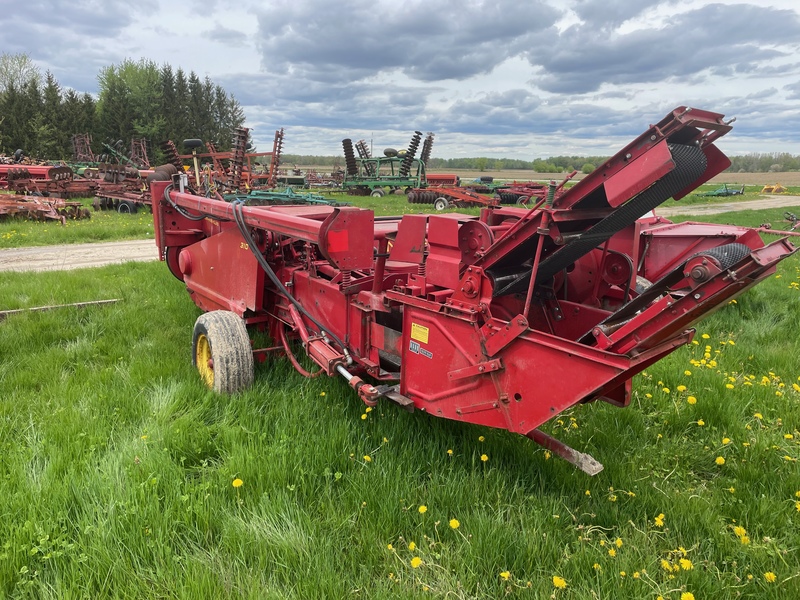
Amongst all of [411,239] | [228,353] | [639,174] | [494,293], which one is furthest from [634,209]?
[228,353]

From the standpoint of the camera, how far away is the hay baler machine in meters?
2.23

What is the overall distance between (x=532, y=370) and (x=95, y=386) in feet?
11.5

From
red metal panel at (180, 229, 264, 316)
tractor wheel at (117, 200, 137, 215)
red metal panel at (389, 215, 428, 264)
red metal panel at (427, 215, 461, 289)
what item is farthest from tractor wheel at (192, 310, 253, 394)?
tractor wheel at (117, 200, 137, 215)

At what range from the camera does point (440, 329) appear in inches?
117

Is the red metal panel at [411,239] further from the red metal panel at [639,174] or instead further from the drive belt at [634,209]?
the red metal panel at [639,174]

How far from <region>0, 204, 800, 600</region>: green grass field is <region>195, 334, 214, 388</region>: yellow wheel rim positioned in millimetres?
136

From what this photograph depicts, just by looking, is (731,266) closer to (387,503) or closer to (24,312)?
(387,503)

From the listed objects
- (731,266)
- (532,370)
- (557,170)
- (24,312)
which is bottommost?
(24,312)

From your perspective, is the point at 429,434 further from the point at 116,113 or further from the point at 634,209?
the point at 116,113

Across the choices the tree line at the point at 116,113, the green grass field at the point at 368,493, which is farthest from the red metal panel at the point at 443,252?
the tree line at the point at 116,113

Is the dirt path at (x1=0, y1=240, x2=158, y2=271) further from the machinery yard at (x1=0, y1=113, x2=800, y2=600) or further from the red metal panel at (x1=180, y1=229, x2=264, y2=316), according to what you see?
the machinery yard at (x1=0, y1=113, x2=800, y2=600)

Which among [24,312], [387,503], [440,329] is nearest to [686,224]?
[440,329]

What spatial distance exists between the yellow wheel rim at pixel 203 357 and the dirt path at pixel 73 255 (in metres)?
5.86

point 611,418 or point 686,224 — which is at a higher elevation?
point 686,224
